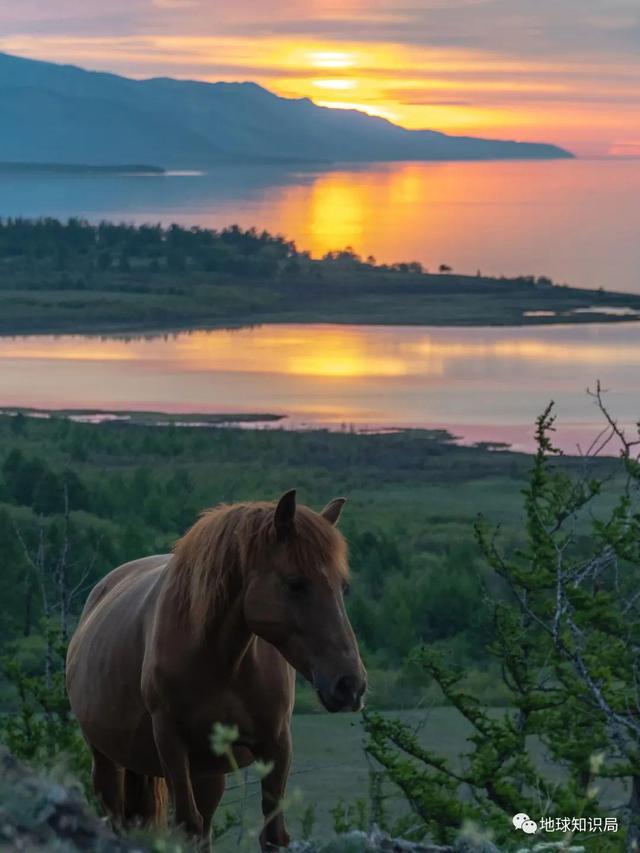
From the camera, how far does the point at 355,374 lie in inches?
2115

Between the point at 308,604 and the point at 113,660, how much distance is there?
3.49 feet

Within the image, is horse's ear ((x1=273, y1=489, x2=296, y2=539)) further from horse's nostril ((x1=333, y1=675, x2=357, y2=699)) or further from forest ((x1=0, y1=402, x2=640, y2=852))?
forest ((x1=0, y1=402, x2=640, y2=852))

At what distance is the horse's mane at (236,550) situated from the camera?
5.11 m

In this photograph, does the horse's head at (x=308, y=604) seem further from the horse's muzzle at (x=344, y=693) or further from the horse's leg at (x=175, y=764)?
the horse's leg at (x=175, y=764)

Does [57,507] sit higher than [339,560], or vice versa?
[339,560]

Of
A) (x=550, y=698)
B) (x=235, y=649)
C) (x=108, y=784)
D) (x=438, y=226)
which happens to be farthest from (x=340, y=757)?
(x=438, y=226)

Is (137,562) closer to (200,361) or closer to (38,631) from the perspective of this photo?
(38,631)

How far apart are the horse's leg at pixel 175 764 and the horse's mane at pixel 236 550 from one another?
0.33 metres

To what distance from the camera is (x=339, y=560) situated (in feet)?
16.9

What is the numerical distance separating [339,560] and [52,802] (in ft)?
4.75

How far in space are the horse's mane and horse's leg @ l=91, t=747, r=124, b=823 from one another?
1.30m

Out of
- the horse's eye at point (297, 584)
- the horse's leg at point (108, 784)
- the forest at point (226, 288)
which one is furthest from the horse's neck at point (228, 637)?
the forest at point (226, 288)

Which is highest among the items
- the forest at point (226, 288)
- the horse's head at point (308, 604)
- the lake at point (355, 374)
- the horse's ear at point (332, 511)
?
the horse's ear at point (332, 511)

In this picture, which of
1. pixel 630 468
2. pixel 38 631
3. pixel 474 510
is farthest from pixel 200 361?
pixel 630 468
